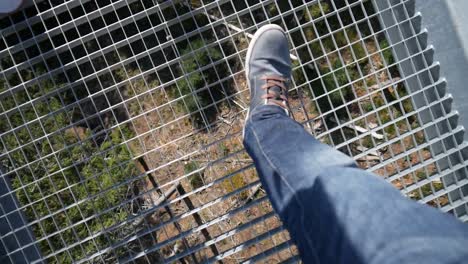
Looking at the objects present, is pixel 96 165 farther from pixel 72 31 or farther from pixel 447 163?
pixel 447 163

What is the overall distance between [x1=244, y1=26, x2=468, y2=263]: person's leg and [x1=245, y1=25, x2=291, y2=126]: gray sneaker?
4 cm

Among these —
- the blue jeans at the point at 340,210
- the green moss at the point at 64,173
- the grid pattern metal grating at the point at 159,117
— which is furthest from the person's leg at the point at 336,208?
the green moss at the point at 64,173

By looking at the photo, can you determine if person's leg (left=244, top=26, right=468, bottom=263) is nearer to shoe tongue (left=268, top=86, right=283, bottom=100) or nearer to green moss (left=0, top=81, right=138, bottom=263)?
shoe tongue (left=268, top=86, right=283, bottom=100)

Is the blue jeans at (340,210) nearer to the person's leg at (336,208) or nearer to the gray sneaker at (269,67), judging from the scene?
the person's leg at (336,208)

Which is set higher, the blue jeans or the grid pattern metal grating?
the grid pattern metal grating

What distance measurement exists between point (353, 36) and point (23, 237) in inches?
51.1

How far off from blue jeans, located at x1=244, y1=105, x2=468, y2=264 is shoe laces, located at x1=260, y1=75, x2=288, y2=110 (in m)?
0.13

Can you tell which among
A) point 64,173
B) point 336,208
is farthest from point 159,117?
point 336,208

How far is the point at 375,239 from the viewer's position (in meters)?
0.96

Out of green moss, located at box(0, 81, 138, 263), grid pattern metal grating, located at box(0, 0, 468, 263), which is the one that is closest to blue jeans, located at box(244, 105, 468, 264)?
grid pattern metal grating, located at box(0, 0, 468, 263)

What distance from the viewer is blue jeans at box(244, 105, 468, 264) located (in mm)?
911

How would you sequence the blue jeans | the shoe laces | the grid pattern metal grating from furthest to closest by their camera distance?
the grid pattern metal grating → the shoe laces → the blue jeans

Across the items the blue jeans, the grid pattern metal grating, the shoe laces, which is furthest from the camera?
the grid pattern metal grating

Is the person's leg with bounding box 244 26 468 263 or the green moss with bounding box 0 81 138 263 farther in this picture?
the green moss with bounding box 0 81 138 263
